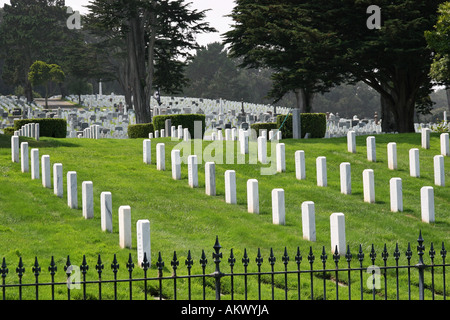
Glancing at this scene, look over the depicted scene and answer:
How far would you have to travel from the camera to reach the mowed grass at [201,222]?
11.1m

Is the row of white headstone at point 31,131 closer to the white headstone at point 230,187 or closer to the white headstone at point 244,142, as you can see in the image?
the white headstone at point 244,142

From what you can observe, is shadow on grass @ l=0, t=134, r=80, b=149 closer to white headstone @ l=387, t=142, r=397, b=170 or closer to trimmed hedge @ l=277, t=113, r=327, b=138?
trimmed hedge @ l=277, t=113, r=327, b=138

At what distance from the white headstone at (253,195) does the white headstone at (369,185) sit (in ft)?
9.75

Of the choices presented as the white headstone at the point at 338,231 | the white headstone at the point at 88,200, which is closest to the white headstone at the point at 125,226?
the white headstone at the point at 88,200

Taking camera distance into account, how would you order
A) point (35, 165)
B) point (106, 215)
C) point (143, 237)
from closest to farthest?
point (143, 237) < point (106, 215) < point (35, 165)

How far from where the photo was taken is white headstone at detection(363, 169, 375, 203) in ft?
54.9

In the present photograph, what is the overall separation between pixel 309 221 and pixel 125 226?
11.0ft

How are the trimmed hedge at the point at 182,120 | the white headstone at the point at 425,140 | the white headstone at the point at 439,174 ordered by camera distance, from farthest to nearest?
the trimmed hedge at the point at 182,120
the white headstone at the point at 425,140
the white headstone at the point at 439,174

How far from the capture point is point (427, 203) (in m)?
15.2

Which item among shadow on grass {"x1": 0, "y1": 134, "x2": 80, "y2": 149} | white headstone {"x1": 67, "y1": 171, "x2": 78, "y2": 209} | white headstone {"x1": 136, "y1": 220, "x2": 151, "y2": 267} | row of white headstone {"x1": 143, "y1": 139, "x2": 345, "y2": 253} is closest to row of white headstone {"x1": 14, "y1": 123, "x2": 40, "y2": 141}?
shadow on grass {"x1": 0, "y1": 134, "x2": 80, "y2": 149}

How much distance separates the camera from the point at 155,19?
1679 inches

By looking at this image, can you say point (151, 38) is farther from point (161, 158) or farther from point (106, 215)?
point (106, 215)

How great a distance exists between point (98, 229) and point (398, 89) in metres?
25.0

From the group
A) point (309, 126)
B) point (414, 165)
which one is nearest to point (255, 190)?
point (414, 165)
